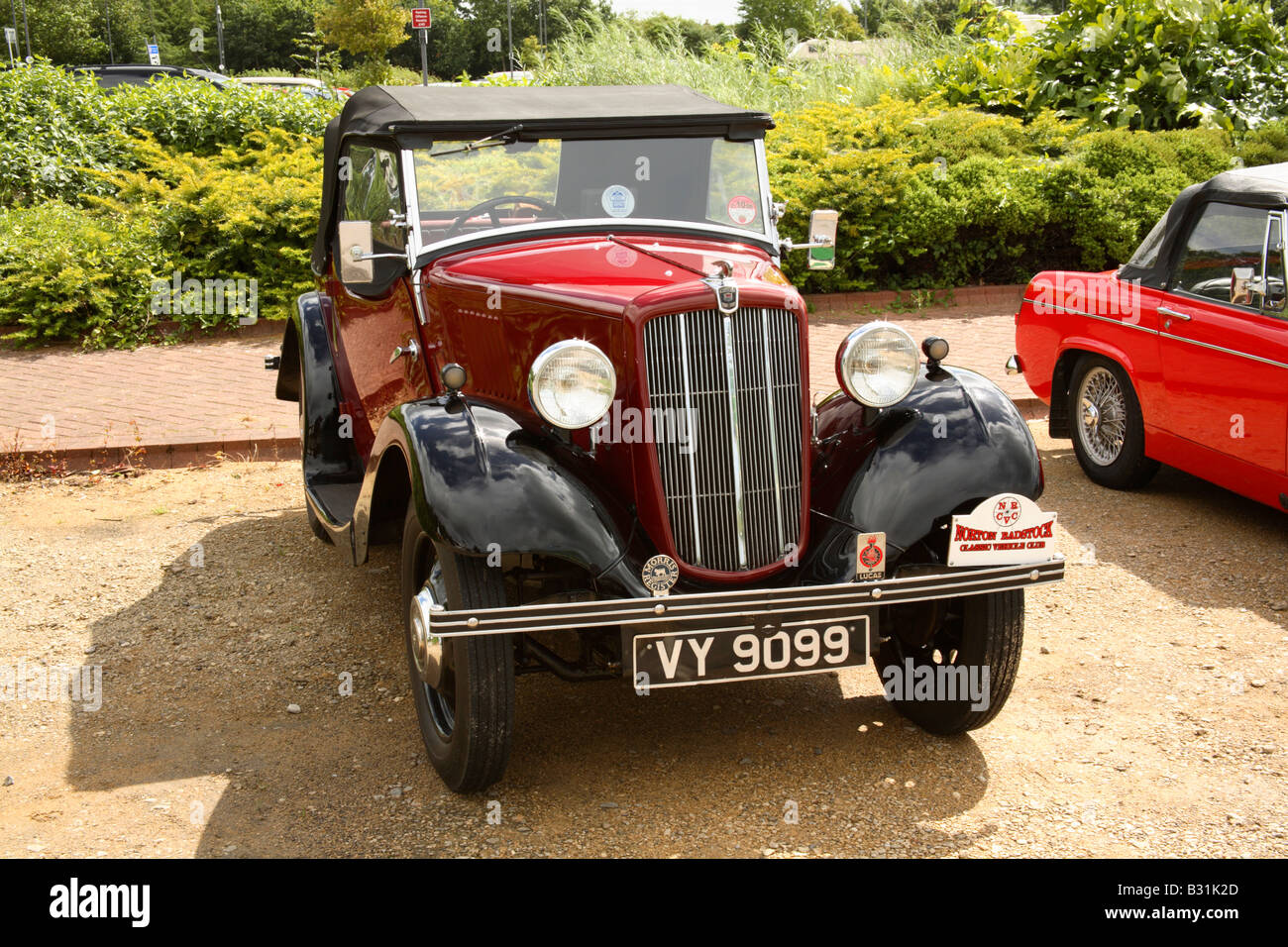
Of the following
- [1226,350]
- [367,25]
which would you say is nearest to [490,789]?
[1226,350]

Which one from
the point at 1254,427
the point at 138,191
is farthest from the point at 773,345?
the point at 138,191

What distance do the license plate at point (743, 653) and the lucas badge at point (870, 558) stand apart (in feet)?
0.50

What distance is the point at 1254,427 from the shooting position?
571 cm

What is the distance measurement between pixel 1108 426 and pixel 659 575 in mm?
4339

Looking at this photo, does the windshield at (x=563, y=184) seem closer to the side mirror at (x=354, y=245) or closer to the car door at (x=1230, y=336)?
the side mirror at (x=354, y=245)

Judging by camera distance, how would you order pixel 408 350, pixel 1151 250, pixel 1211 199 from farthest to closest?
pixel 1151 250
pixel 1211 199
pixel 408 350

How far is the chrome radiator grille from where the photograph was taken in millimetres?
3656

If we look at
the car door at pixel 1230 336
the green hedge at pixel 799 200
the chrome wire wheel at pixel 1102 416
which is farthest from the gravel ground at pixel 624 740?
the green hedge at pixel 799 200

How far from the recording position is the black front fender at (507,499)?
3.44 m

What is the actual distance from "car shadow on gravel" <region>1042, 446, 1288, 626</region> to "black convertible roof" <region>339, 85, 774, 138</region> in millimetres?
2799

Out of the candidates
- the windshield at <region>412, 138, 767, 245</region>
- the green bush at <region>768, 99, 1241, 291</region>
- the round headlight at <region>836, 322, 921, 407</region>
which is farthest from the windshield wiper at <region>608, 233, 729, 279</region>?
the green bush at <region>768, 99, 1241, 291</region>

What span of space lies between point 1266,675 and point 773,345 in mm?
2427

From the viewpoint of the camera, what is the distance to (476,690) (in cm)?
348

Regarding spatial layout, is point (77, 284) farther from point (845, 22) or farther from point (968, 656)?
point (845, 22)
